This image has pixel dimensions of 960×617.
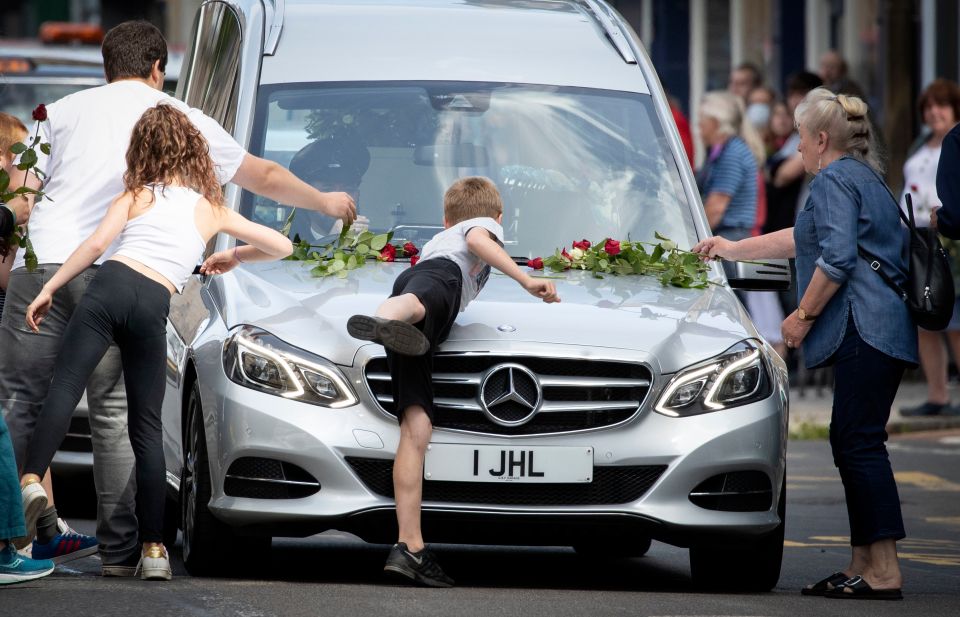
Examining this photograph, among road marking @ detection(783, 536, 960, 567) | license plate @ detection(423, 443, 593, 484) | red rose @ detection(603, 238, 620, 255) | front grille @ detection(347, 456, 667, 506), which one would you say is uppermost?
red rose @ detection(603, 238, 620, 255)

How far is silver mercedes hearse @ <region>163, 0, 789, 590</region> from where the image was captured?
23.7 ft

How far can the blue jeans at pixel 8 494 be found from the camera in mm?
7145

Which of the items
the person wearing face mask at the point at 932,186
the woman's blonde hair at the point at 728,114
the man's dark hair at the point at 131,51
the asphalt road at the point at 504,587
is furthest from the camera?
the person wearing face mask at the point at 932,186

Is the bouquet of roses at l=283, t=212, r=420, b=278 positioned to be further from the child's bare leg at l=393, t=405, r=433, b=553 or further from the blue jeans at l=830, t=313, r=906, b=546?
the blue jeans at l=830, t=313, r=906, b=546

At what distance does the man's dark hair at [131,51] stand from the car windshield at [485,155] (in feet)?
2.10

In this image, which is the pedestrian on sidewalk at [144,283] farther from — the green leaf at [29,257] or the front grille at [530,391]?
the front grille at [530,391]

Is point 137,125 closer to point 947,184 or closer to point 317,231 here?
point 317,231

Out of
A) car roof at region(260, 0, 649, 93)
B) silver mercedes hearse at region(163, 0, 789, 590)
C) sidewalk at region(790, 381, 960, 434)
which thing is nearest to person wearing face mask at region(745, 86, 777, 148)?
sidewalk at region(790, 381, 960, 434)

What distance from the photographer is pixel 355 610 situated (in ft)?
22.1

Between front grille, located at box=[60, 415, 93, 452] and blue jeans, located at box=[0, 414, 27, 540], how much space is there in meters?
2.44

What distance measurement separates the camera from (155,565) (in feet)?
24.2

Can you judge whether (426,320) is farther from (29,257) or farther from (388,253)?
(29,257)

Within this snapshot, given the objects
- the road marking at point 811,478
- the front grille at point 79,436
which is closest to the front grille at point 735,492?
the front grille at point 79,436

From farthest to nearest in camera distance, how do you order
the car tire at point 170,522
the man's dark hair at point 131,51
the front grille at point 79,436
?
the front grille at point 79,436 < the car tire at point 170,522 < the man's dark hair at point 131,51
